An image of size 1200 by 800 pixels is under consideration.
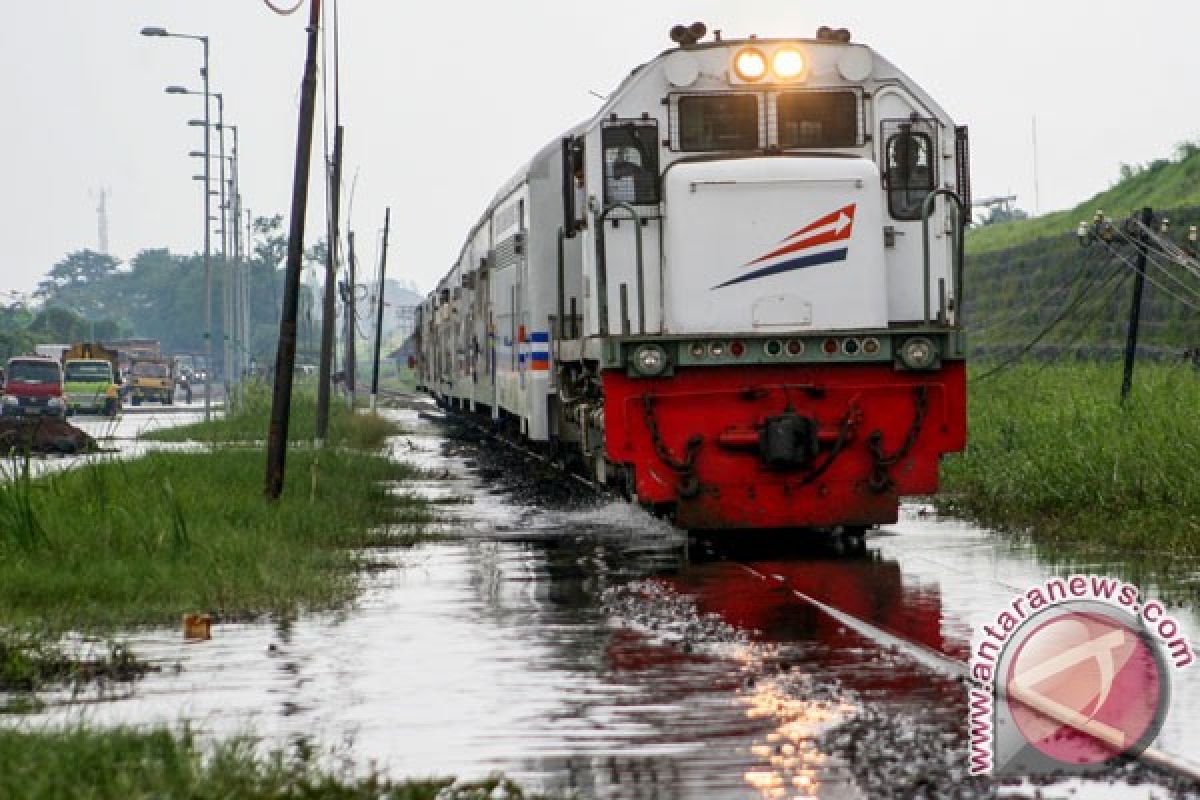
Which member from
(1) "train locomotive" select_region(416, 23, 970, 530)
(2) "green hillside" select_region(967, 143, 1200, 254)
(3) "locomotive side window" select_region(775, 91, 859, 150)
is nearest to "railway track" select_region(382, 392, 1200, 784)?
(1) "train locomotive" select_region(416, 23, 970, 530)

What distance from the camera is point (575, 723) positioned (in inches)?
370

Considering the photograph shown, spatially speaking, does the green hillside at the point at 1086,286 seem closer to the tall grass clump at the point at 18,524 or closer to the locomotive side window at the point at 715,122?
the locomotive side window at the point at 715,122

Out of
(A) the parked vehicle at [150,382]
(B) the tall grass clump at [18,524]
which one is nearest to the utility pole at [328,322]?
(B) the tall grass clump at [18,524]

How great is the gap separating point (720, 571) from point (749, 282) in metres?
2.41

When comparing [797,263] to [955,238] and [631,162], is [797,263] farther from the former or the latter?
[631,162]

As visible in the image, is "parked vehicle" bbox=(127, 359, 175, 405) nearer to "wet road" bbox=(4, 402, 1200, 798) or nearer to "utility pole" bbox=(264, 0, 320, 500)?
"utility pole" bbox=(264, 0, 320, 500)

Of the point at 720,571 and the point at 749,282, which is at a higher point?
the point at 749,282

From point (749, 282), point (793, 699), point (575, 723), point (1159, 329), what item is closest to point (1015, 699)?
point (793, 699)

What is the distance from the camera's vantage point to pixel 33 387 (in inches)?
2522

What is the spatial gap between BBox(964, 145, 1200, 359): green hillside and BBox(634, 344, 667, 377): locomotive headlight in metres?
22.9

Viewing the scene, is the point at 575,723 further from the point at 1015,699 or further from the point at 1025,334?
the point at 1025,334

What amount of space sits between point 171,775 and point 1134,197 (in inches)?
2127

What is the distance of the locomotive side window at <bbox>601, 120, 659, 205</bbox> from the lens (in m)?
17.6

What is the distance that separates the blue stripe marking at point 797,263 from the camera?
56.8 ft
